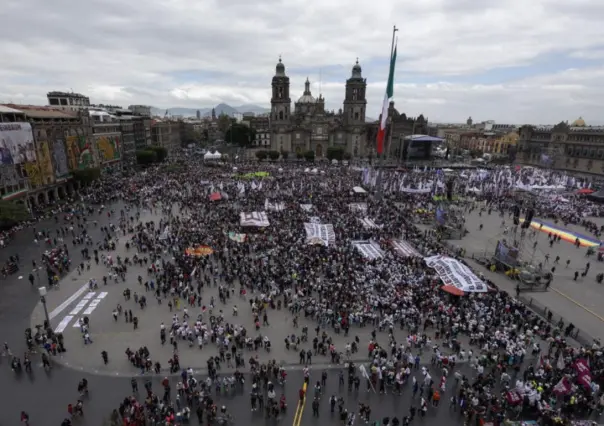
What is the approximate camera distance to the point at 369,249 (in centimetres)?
2777

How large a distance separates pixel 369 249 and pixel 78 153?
150ft

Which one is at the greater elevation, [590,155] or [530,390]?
[590,155]

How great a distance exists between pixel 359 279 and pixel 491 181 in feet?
147

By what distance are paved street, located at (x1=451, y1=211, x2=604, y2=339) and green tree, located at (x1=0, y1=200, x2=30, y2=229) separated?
38.4 m

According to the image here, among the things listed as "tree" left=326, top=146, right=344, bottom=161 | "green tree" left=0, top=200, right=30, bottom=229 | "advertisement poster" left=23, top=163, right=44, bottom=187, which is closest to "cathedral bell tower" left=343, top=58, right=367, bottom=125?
"tree" left=326, top=146, right=344, bottom=161

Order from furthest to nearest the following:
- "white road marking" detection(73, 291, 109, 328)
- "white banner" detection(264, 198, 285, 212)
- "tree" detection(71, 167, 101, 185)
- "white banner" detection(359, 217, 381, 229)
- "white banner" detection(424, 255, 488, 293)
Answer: "tree" detection(71, 167, 101, 185)
"white banner" detection(264, 198, 285, 212)
"white banner" detection(359, 217, 381, 229)
"white banner" detection(424, 255, 488, 293)
"white road marking" detection(73, 291, 109, 328)

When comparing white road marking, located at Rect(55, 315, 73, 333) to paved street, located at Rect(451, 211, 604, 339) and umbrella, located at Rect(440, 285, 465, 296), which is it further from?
paved street, located at Rect(451, 211, 604, 339)

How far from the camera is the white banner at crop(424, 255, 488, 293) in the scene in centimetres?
2111

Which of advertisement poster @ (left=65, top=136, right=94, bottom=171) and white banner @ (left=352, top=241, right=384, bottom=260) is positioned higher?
advertisement poster @ (left=65, top=136, right=94, bottom=171)

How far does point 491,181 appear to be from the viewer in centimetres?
5853

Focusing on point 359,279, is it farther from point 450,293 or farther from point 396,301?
point 450,293

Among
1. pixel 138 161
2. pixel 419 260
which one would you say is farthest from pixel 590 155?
pixel 138 161

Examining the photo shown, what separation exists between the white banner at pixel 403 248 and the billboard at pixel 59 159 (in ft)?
140

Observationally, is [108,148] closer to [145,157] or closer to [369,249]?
[145,157]
